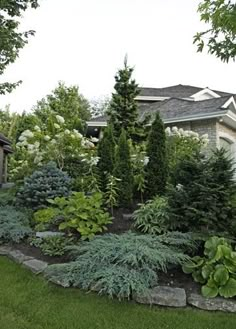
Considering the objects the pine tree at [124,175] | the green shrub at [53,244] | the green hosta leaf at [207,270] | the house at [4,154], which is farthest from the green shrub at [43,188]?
the house at [4,154]

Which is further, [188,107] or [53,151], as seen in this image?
[188,107]

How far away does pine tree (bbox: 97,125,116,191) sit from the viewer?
6984mm

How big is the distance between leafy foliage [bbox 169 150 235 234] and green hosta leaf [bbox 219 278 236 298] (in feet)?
2.92

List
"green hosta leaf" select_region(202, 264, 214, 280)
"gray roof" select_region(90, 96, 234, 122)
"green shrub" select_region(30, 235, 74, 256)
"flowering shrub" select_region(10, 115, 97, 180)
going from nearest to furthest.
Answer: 1. "green hosta leaf" select_region(202, 264, 214, 280)
2. "green shrub" select_region(30, 235, 74, 256)
3. "flowering shrub" select_region(10, 115, 97, 180)
4. "gray roof" select_region(90, 96, 234, 122)

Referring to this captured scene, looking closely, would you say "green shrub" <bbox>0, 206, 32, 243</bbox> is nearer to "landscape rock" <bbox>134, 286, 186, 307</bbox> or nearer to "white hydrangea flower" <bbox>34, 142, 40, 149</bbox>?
"white hydrangea flower" <bbox>34, 142, 40, 149</bbox>

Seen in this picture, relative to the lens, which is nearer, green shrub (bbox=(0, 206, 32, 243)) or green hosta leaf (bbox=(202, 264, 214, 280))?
green hosta leaf (bbox=(202, 264, 214, 280))

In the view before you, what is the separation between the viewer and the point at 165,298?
3.38m

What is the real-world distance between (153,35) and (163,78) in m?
19.1

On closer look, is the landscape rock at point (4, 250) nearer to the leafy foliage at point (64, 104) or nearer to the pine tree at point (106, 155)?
the pine tree at point (106, 155)

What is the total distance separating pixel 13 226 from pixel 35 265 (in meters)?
1.34

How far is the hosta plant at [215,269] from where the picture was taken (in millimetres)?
3418

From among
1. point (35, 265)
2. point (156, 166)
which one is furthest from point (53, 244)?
point (156, 166)

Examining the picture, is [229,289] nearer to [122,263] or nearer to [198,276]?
[198,276]

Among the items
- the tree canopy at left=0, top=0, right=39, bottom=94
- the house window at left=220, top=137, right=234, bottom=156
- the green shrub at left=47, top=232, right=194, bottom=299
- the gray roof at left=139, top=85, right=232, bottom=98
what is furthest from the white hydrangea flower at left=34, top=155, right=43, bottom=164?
the gray roof at left=139, top=85, right=232, bottom=98
